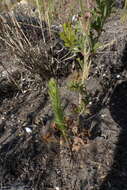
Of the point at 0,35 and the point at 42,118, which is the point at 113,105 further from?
the point at 0,35

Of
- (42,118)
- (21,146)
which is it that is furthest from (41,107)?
(21,146)

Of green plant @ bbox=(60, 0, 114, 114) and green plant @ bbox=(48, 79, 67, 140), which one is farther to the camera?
green plant @ bbox=(60, 0, 114, 114)

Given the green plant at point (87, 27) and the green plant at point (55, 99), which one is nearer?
the green plant at point (55, 99)

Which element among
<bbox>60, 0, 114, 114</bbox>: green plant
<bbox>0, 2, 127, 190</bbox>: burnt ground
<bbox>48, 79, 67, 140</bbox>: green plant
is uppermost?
<bbox>60, 0, 114, 114</bbox>: green plant

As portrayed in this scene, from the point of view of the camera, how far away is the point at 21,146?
2086 mm

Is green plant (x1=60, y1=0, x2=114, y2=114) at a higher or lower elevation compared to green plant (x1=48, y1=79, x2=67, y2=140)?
higher

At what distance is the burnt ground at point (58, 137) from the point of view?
73.7 inches

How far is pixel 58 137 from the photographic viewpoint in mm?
2076

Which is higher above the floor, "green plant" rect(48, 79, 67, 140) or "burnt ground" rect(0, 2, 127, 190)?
"green plant" rect(48, 79, 67, 140)

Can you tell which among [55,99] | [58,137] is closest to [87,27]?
[55,99]

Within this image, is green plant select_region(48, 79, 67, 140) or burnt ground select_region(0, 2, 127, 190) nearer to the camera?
green plant select_region(48, 79, 67, 140)

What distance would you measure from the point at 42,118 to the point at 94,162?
0.54 meters

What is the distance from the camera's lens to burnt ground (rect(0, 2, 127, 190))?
6.14 feet

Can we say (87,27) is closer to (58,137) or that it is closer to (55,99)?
(55,99)
